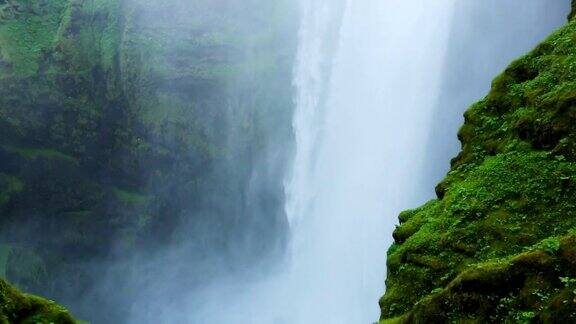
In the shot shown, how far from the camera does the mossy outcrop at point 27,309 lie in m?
8.23

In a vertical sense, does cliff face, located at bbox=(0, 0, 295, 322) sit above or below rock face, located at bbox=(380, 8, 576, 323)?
above

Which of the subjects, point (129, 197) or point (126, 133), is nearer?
point (126, 133)

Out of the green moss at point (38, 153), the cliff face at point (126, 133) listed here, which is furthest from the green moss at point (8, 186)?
the green moss at point (38, 153)

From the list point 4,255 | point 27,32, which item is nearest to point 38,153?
point 4,255

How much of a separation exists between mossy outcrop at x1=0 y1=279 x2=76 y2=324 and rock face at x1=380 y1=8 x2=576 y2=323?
18.3 feet

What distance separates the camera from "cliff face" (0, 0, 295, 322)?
164 ft

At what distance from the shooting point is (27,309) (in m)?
8.60

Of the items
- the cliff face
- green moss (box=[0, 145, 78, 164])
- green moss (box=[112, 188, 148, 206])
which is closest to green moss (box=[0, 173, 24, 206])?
the cliff face

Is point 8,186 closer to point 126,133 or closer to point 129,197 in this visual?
point 129,197

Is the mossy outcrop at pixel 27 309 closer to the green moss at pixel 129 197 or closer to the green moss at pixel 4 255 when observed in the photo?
the green moss at pixel 129 197

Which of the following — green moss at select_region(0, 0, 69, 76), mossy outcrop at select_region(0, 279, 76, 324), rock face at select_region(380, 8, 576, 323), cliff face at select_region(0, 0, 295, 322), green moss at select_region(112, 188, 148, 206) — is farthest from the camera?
green moss at select_region(112, 188, 148, 206)

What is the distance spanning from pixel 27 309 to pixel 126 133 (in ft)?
148

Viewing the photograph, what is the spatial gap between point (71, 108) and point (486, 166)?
148ft

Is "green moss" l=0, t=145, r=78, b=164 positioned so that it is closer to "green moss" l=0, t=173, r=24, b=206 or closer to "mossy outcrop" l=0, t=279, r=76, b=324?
"green moss" l=0, t=173, r=24, b=206
